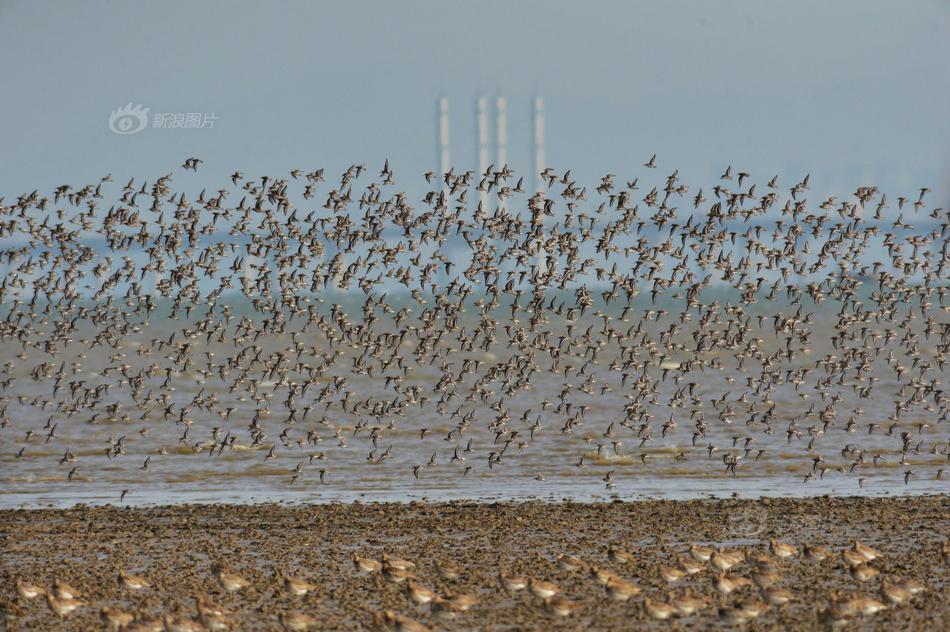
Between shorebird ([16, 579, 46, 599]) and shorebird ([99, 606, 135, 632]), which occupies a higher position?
shorebird ([99, 606, 135, 632])

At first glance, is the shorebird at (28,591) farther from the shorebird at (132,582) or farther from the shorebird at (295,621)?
the shorebird at (295,621)

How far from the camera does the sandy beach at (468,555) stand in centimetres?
1775

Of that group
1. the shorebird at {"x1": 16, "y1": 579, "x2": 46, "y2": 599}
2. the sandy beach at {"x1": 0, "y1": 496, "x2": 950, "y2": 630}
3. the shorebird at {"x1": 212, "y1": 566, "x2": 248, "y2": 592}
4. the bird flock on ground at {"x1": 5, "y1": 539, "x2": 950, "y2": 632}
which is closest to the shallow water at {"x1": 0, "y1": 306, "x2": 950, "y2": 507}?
the sandy beach at {"x1": 0, "y1": 496, "x2": 950, "y2": 630}

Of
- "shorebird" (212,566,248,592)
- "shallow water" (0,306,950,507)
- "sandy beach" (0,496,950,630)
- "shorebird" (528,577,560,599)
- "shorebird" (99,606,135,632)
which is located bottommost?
"shallow water" (0,306,950,507)

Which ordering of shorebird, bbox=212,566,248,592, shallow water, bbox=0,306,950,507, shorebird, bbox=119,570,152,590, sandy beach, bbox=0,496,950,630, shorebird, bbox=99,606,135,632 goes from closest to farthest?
shorebird, bbox=99,606,135,632 < sandy beach, bbox=0,496,950,630 < shorebird, bbox=212,566,248,592 < shorebird, bbox=119,570,152,590 < shallow water, bbox=0,306,950,507

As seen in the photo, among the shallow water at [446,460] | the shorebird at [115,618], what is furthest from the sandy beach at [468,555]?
the shallow water at [446,460]

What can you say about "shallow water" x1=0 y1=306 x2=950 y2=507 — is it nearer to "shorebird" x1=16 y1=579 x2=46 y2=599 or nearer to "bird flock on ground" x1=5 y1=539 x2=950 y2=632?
"bird flock on ground" x1=5 y1=539 x2=950 y2=632

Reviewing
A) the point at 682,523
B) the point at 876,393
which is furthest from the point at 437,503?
the point at 876,393

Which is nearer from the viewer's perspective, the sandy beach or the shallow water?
the sandy beach

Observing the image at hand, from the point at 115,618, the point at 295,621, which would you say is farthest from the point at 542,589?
the point at 115,618

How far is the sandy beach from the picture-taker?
17.8m

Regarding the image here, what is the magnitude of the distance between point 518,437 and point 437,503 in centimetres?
1337

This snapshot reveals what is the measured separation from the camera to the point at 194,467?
34.6 meters

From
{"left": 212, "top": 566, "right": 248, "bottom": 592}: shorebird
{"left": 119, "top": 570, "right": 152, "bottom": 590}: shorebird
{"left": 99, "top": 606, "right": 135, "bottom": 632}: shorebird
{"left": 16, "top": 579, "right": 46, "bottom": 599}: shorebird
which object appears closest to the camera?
{"left": 99, "top": 606, "right": 135, "bottom": 632}: shorebird
